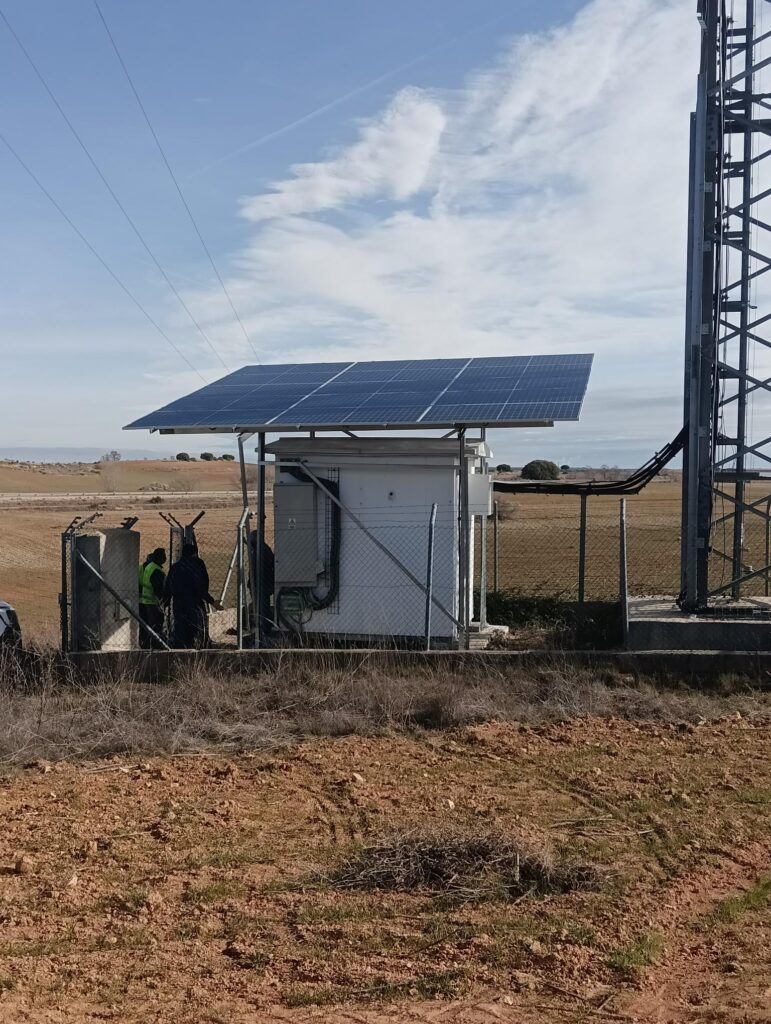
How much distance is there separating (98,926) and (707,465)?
10.2m

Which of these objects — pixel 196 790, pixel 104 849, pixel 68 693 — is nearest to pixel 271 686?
pixel 68 693

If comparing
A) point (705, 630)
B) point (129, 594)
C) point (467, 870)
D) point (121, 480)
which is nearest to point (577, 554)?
point (705, 630)

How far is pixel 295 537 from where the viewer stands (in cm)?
1346

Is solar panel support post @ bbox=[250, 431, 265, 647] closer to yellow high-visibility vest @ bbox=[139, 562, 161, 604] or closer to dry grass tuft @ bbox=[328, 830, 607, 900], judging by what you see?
yellow high-visibility vest @ bbox=[139, 562, 161, 604]

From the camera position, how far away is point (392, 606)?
13.4m

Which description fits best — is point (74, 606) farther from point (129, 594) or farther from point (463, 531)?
point (463, 531)

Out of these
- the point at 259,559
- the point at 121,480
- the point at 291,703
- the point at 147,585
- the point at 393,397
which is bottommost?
the point at 291,703

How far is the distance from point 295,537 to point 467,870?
7777mm

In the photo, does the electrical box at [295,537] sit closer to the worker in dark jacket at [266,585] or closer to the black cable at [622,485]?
the worker in dark jacket at [266,585]

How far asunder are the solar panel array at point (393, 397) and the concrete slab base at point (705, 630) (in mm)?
2789

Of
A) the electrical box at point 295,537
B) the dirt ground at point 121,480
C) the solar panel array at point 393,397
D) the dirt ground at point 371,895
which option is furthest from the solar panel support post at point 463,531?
the dirt ground at point 121,480

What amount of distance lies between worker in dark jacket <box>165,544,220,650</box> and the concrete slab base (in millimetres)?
5442

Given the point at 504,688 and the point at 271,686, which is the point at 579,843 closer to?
the point at 504,688

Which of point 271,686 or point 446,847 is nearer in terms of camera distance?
point 446,847
